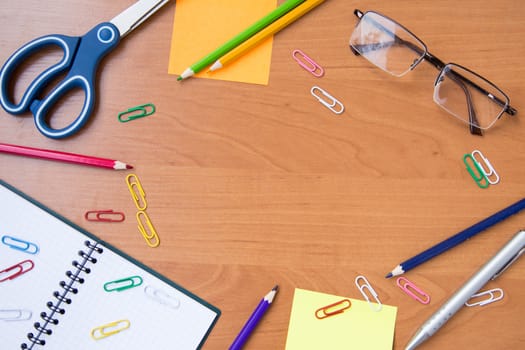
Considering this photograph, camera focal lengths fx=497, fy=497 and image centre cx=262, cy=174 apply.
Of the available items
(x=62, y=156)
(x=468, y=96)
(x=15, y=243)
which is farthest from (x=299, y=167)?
(x=15, y=243)

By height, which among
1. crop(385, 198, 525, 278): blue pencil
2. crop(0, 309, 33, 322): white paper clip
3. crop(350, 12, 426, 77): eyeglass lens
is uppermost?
crop(350, 12, 426, 77): eyeglass lens

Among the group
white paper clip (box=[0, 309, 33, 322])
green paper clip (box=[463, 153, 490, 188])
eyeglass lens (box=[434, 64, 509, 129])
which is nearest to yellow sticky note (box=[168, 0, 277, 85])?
eyeglass lens (box=[434, 64, 509, 129])

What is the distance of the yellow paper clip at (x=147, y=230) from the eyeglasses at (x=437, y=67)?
577 mm

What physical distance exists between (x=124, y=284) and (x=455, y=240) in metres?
0.70

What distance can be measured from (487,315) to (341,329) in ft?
1.01

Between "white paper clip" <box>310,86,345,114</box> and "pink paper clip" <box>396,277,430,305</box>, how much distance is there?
0.38m

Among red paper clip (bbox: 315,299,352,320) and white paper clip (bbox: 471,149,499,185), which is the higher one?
white paper clip (bbox: 471,149,499,185)

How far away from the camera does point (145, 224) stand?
1.06 m

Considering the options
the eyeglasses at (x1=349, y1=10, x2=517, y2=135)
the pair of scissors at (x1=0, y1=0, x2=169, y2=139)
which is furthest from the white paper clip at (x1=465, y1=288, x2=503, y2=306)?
the pair of scissors at (x1=0, y1=0, x2=169, y2=139)

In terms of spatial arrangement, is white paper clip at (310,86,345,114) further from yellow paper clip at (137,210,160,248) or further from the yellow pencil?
yellow paper clip at (137,210,160,248)

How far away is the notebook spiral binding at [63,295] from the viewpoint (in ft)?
3.43

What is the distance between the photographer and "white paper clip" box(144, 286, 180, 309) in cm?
105

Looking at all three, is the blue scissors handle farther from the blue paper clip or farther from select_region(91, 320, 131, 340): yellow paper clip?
select_region(91, 320, 131, 340): yellow paper clip

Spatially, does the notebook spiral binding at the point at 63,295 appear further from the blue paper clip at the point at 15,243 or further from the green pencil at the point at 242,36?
the green pencil at the point at 242,36
